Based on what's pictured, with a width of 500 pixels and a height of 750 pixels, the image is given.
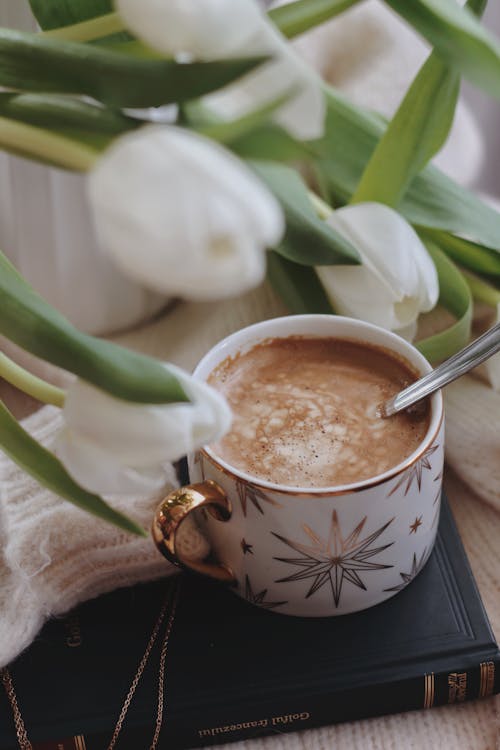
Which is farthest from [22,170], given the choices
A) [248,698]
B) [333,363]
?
[248,698]

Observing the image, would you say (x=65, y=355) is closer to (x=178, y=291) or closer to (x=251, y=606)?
(x=178, y=291)

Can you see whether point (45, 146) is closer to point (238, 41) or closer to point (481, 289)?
point (238, 41)

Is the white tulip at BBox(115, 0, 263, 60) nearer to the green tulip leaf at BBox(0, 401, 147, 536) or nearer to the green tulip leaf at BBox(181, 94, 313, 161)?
the green tulip leaf at BBox(181, 94, 313, 161)

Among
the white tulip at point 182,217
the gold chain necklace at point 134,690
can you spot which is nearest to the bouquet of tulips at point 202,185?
the white tulip at point 182,217

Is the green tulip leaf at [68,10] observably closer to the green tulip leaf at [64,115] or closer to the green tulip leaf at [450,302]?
the green tulip leaf at [64,115]

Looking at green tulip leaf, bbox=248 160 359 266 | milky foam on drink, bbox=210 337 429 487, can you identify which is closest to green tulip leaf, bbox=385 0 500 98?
green tulip leaf, bbox=248 160 359 266

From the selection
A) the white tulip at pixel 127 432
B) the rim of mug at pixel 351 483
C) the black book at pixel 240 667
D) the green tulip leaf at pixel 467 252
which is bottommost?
the black book at pixel 240 667

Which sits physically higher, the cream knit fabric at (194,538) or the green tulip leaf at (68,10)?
the green tulip leaf at (68,10)
